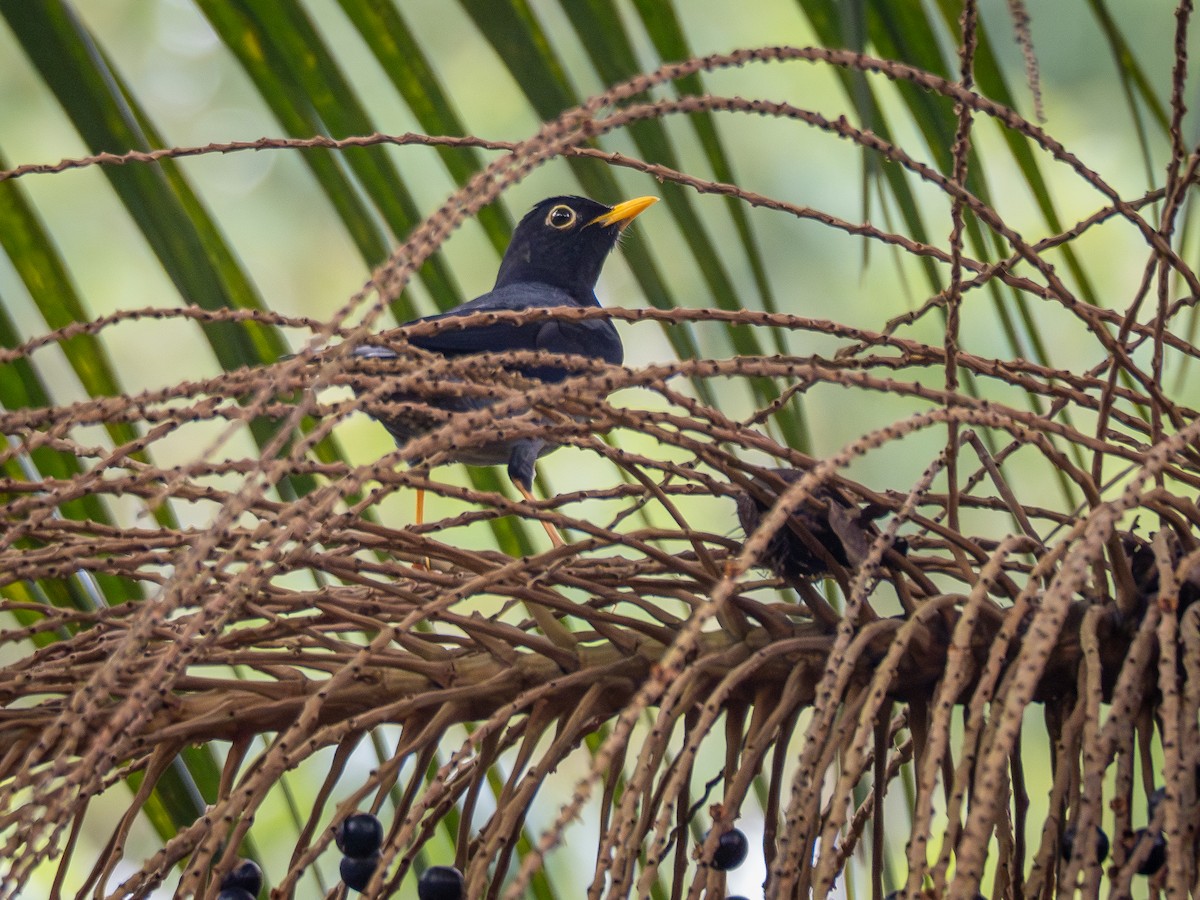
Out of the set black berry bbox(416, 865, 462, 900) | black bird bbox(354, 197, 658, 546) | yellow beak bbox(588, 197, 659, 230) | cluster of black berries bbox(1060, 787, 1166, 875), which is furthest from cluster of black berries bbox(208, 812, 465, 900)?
yellow beak bbox(588, 197, 659, 230)

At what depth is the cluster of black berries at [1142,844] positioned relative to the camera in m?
0.53

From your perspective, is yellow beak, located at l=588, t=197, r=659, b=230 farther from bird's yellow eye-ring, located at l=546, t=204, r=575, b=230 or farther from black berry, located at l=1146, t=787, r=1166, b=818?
black berry, located at l=1146, t=787, r=1166, b=818

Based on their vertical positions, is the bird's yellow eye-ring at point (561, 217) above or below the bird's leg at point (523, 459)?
above

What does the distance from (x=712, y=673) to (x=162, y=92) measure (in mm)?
7881

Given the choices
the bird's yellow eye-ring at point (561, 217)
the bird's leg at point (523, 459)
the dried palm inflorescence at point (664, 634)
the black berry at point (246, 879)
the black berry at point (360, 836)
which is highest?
the bird's yellow eye-ring at point (561, 217)

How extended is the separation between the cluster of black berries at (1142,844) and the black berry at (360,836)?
0.36 m

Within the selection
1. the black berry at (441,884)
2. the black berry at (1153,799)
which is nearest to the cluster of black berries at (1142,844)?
the black berry at (1153,799)

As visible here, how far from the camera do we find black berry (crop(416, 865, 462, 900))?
0.72 metres

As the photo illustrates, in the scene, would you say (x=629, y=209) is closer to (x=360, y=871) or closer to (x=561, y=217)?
(x=561, y=217)

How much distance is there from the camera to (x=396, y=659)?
2.21ft

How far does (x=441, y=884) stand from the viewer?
72cm

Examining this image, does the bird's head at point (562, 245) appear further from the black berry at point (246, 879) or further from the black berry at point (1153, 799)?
the black berry at point (1153, 799)

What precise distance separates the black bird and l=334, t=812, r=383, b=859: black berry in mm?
911

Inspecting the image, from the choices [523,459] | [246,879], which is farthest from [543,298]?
[246,879]
